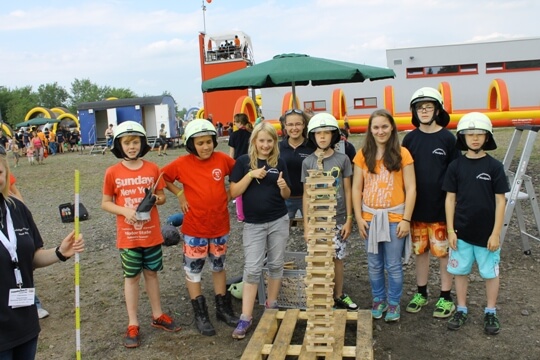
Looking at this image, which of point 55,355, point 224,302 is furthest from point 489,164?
point 55,355

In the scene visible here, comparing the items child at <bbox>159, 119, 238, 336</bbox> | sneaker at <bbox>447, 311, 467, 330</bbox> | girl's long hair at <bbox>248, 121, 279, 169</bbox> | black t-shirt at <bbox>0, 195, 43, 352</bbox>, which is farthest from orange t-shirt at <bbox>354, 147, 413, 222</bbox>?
black t-shirt at <bbox>0, 195, 43, 352</bbox>

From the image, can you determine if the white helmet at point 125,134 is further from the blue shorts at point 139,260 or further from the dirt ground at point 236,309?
the dirt ground at point 236,309

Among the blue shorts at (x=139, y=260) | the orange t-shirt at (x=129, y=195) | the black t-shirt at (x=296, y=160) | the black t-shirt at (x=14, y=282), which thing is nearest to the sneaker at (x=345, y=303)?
the black t-shirt at (x=296, y=160)

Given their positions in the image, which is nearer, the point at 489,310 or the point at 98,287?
the point at 489,310

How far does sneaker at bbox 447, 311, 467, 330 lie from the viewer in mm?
4234

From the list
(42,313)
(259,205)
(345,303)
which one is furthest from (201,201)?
(42,313)

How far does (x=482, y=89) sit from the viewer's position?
25891mm

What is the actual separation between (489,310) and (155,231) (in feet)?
9.90

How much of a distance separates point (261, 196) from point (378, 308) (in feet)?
5.09

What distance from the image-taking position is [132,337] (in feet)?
14.1

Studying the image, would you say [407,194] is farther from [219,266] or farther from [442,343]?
[219,266]

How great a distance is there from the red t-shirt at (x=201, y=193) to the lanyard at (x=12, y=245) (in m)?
1.91

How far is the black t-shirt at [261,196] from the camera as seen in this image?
430cm

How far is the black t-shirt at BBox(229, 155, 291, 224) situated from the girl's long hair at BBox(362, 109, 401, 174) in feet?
2.74
